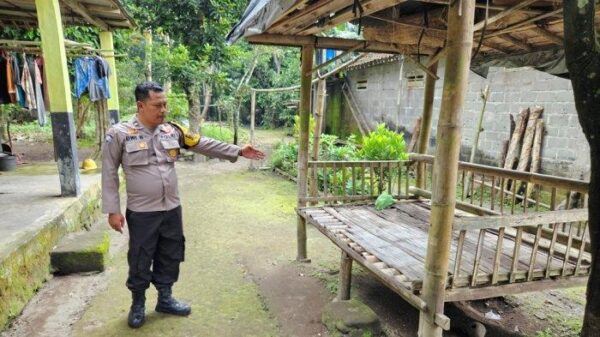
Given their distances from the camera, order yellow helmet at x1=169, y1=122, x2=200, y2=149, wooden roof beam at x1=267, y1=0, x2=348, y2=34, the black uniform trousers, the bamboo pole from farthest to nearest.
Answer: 1. the bamboo pole
2. yellow helmet at x1=169, y1=122, x2=200, y2=149
3. wooden roof beam at x1=267, y1=0, x2=348, y2=34
4. the black uniform trousers

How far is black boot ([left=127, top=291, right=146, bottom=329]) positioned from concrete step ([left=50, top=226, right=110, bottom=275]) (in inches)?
51.2

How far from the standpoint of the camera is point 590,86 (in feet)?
4.96

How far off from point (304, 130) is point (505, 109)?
5.05 metres

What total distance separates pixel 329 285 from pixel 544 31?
321 cm

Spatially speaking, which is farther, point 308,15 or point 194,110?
point 194,110

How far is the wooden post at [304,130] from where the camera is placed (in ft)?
14.6

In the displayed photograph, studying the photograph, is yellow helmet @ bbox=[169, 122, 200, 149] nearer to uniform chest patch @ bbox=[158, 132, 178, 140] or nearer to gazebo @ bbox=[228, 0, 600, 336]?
uniform chest patch @ bbox=[158, 132, 178, 140]

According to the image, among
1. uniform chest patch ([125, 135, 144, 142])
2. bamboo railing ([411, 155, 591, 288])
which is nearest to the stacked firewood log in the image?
bamboo railing ([411, 155, 591, 288])

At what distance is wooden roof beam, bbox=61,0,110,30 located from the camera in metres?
5.97

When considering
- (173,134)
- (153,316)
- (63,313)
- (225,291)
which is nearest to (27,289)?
(63,313)

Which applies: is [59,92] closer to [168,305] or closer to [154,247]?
[154,247]

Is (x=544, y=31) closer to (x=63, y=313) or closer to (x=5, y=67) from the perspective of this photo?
(x=63, y=313)

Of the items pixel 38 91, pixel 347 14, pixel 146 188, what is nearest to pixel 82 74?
pixel 38 91

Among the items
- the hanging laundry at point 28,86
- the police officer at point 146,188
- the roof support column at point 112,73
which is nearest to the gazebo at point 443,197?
the police officer at point 146,188
